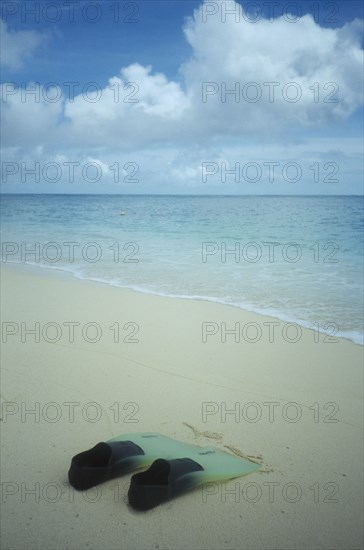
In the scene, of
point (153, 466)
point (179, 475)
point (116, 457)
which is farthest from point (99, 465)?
point (179, 475)

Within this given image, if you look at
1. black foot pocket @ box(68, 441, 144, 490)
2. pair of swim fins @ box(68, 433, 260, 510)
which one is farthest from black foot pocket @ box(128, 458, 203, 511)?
black foot pocket @ box(68, 441, 144, 490)

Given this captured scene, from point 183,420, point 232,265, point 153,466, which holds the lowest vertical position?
point 183,420

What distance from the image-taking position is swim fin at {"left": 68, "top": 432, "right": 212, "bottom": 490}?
240 centimetres

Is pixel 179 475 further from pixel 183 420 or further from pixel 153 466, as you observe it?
pixel 183 420

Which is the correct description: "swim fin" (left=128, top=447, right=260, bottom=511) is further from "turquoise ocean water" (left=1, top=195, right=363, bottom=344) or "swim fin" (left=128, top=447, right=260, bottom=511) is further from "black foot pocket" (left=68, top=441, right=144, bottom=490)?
"turquoise ocean water" (left=1, top=195, right=363, bottom=344)

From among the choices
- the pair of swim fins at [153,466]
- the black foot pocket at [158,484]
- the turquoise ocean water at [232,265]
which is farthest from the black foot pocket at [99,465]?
the turquoise ocean water at [232,265]

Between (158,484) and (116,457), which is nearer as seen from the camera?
(158,484)

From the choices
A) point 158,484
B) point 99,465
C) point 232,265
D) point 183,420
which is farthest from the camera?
point 232,265

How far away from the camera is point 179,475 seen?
7.72ft

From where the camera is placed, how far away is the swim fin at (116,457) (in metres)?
2.40

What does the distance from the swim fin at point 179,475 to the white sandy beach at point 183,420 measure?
5cm

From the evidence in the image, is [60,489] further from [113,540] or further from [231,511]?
[231,511]

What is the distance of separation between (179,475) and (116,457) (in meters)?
0.37

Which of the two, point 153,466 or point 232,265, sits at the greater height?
point 232,265
